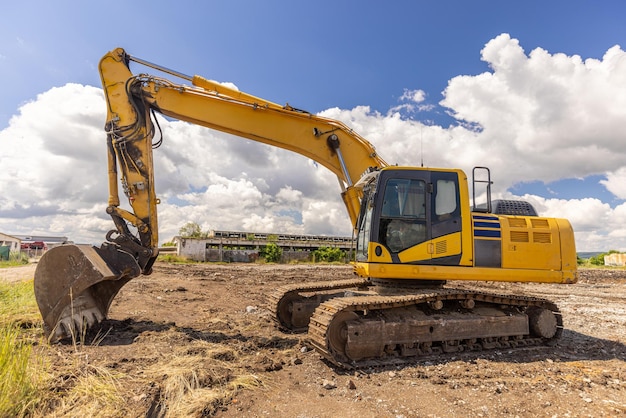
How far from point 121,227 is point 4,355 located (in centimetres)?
374

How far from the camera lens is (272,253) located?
33062 mm

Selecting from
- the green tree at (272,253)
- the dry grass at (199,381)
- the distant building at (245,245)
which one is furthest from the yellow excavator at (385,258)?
the green tree at (272,253)

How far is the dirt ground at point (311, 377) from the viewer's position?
417 cm

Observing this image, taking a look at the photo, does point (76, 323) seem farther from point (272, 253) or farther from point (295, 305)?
point (272, 253)

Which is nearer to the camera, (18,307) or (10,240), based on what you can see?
(18,307)

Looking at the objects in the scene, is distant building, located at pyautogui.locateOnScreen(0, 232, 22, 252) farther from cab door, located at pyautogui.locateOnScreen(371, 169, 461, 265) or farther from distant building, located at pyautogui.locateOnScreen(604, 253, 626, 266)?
distant building, located at pyautogui.locateOnScreen(604, 253, 626, 266)

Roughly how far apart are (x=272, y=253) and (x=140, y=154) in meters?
26.2

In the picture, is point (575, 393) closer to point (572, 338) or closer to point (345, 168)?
point (572, 338)

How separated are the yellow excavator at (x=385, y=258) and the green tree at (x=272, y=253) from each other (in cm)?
2522

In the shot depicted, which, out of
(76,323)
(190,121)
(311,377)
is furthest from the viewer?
(190,121)

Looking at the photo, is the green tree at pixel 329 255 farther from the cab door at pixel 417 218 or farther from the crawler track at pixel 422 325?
the cab door at pixel 417 218

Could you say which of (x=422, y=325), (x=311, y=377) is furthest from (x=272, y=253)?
(x=311, y=377)

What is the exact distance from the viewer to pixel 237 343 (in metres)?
6.46

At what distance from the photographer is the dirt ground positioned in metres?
4.17
